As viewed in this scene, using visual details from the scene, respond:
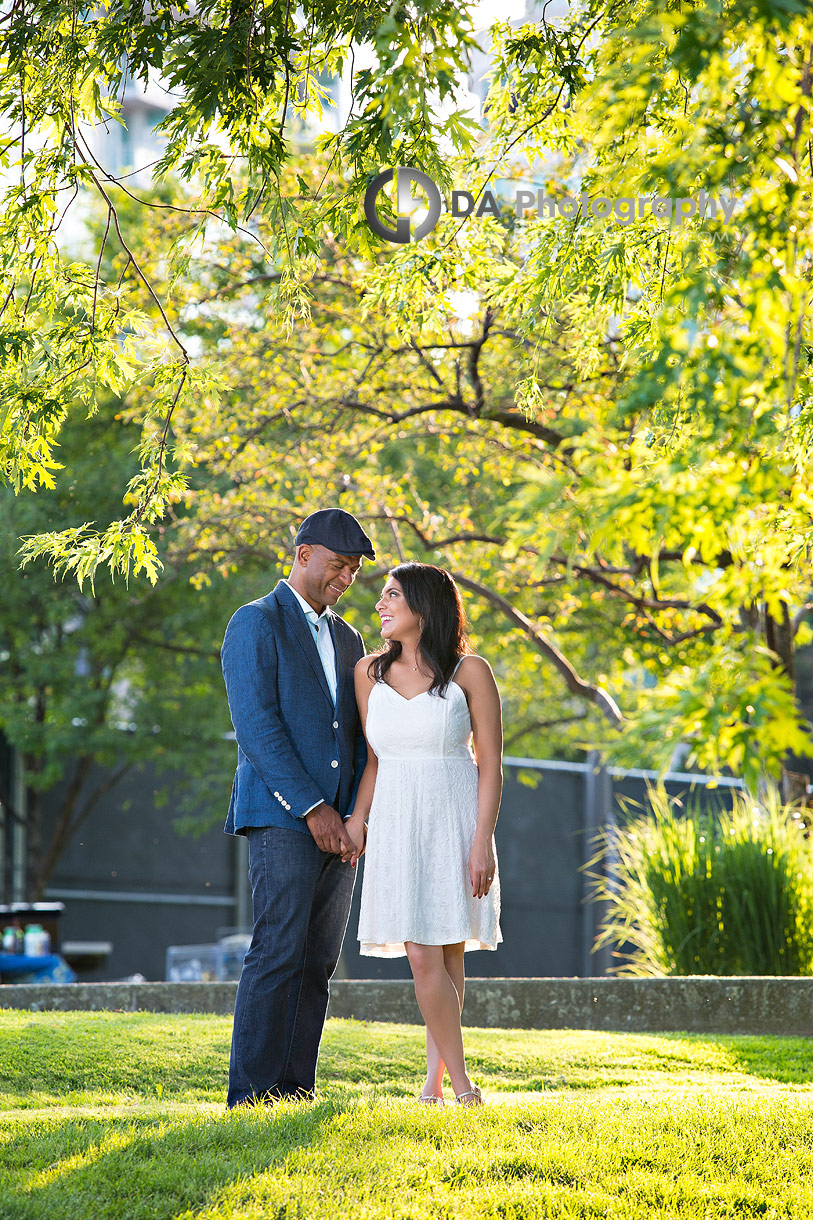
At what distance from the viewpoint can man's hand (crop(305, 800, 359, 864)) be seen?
408cm

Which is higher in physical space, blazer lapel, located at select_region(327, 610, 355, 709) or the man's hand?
blazer lapel, located at select_region(327, 610, 355, 709)

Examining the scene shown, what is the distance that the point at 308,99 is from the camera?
4.17 meters

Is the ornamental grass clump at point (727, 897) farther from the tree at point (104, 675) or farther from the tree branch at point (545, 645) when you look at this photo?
the tree at point (104, 675)

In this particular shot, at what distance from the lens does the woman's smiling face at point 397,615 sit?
4316 millimetres

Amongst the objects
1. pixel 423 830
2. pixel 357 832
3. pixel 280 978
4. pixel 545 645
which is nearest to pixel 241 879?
pixel 545 645

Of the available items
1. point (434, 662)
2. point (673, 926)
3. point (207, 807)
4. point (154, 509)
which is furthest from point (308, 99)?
point (207, 807)

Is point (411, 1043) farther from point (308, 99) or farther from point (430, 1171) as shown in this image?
point (308, 99)

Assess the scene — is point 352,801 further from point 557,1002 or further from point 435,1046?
point 557,1002

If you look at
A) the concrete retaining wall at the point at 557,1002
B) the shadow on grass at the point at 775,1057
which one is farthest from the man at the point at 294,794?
the concrete retaining wall at the point at 557,1002

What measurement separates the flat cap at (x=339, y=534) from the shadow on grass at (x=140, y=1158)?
73.0 inches

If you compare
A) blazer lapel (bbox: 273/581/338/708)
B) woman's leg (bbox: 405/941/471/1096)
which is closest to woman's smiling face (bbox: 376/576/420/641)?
blazer lapel (bbox: 273/581/338/708)

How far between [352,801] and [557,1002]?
332 centimetres

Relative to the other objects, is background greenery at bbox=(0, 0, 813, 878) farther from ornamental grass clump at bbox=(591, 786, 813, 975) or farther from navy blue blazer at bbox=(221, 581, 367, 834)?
ornamental grass clump at bbox=(591, 786, 813, 975)

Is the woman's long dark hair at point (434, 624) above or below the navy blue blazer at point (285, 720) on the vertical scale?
above
